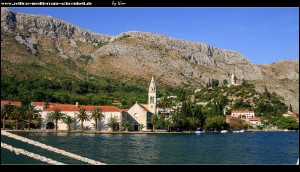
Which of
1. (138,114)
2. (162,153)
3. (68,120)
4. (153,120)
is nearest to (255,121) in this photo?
(153,120)

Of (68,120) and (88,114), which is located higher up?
(88,114)

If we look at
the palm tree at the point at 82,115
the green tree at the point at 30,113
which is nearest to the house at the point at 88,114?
the palm tree at the point at 82,115

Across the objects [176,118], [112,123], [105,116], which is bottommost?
[112,123]

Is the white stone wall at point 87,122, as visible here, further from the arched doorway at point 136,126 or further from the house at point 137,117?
the arched doorway at point 136,126

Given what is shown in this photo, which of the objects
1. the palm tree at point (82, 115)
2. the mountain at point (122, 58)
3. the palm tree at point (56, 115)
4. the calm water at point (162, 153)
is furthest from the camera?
the mountain at point (122, 58)

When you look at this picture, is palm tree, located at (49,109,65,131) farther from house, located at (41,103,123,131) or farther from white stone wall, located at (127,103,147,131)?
white stone wall, located at (127,103,147,131)

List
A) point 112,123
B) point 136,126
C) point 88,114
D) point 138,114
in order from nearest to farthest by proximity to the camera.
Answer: point 112,123
point 88,114
point 138,114
point 136,126

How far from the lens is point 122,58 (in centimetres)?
8088

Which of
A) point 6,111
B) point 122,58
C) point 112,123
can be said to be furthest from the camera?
point 122,58

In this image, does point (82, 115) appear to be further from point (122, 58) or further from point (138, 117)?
point (122, 58)

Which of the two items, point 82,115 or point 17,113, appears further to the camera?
point 82,115

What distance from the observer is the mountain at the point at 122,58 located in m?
65.7

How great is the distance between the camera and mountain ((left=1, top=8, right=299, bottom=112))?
2586 inches
